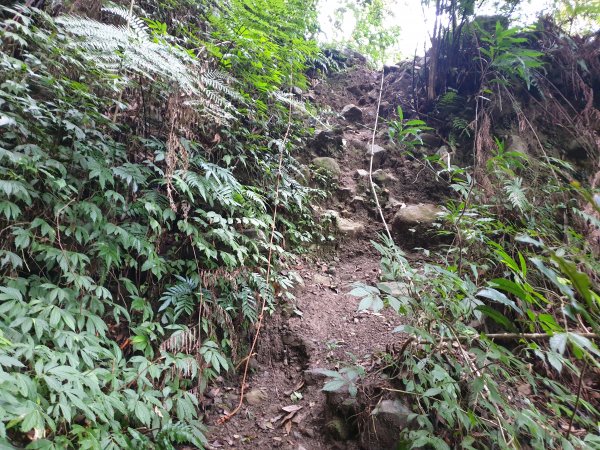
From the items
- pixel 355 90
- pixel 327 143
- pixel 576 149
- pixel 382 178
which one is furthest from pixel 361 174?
pixel 576 149

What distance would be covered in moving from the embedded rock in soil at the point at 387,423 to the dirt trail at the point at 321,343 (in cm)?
9

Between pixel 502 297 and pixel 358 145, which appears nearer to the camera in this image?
pixel 502 297

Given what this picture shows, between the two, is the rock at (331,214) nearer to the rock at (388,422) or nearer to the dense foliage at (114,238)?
the dense foliage at (114,238)

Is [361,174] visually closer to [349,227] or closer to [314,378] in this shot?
[349,227]

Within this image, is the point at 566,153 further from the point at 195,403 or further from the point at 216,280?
the point at 195,403

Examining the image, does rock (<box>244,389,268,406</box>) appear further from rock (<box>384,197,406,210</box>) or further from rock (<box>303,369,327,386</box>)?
rock (<box>384,197,406,210</box>)

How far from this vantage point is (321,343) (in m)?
2.70

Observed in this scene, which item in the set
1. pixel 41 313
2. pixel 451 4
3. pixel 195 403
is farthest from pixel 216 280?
pixel 451 4

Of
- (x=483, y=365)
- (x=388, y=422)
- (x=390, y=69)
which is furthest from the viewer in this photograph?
(x=390, y=69)

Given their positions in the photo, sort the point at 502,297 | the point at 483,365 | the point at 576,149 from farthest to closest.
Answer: the point at 576,149 < the point at 483,365 < the point at 502,297

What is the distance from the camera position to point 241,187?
2.82 m

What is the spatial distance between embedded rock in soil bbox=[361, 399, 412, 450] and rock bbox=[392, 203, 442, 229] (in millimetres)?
2487

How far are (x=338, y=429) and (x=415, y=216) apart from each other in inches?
107

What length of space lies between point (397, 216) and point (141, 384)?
10.9 feet
